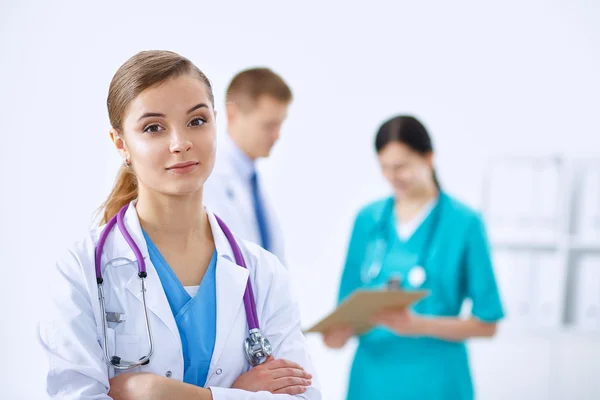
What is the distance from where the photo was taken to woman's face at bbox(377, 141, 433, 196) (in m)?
2.28

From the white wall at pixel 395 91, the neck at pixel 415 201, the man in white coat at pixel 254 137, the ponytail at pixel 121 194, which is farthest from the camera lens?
the white wall at pixel 395 91

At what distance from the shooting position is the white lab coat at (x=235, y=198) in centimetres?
175

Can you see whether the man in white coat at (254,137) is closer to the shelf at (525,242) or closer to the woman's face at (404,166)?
the woman's face at (404,166)

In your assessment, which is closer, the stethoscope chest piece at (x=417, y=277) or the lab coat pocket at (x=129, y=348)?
the lab coat pocket at (x=129, y=348)

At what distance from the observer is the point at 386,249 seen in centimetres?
232

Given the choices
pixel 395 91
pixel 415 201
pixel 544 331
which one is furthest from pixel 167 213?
pixel 395 91

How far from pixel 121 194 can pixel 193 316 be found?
26cm

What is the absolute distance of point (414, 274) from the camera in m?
2.21

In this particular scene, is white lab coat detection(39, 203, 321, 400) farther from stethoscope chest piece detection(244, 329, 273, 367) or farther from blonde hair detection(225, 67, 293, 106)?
blonde hair detection(225, 67, 293, 106)

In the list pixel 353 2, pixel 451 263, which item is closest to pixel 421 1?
pixel 353 2

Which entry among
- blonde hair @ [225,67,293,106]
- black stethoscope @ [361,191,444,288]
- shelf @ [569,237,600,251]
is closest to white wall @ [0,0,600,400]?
shelf @ [569,237,600,251]

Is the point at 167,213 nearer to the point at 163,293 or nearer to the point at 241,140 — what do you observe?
the point at 163,293

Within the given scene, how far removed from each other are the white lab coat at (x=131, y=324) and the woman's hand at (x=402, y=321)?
3.56 ft

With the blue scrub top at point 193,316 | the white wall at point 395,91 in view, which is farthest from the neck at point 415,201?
the blue scrub top at point 193,316
